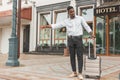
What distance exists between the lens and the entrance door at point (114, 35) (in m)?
18.2

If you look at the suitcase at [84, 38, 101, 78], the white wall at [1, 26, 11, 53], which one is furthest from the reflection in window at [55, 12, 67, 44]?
the suitcase at [84, 38, 101, 78]

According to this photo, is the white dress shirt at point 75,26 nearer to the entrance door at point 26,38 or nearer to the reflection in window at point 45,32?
the reflection in window at point 45,32

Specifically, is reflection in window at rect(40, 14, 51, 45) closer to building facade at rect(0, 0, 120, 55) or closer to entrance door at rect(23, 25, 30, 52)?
building facade at rect(0, 0, 120, 55)

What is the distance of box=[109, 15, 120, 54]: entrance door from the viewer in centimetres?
1817

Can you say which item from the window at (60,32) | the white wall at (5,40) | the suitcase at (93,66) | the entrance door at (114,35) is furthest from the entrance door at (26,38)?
the suitcase at (93,66)

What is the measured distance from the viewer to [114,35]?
18.3 meters

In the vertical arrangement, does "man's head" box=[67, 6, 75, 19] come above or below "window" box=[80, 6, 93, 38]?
below

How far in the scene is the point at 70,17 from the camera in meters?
7.74

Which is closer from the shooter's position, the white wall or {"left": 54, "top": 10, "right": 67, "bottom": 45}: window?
{"left": 54, "top": 10, "right": 67, "bottom": 45}: window

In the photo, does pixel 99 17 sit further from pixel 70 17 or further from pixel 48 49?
pixel 70 17

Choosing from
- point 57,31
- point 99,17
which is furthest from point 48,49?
point 99,17

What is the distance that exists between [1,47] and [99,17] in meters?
13.4

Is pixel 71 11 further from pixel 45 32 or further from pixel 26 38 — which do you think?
pixel 26 38

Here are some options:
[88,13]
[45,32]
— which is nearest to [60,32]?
[45,32]
